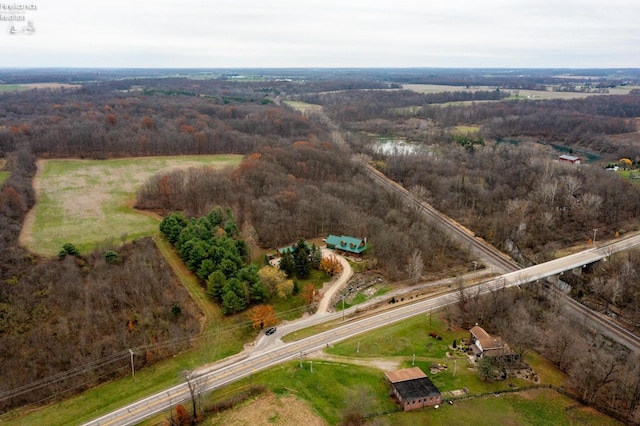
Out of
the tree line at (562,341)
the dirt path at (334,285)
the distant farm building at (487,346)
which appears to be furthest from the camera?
the dirt path at (334,285)

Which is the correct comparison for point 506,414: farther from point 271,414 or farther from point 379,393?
point 271,414

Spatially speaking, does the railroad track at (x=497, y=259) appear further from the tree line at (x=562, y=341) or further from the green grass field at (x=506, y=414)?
the green grass field at (x=506, y=414)

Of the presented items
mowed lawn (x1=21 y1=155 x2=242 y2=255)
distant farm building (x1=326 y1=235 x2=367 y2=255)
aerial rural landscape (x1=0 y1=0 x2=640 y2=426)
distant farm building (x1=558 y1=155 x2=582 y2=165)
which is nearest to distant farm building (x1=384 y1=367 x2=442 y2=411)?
aerial rural landscape (x1=0 y1=0 x2=640 y2=426)

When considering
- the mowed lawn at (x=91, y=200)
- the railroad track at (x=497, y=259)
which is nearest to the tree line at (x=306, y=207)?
the railroad track at (x=497, y=259)

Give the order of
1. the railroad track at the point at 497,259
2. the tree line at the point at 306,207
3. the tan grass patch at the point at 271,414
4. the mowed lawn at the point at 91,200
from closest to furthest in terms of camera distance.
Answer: the tan grass patch at the point at 271,414 < the railroad track at the point at 497,259 < the mowed lawn at the point at 91,200 < the tree line at the point at 306,207

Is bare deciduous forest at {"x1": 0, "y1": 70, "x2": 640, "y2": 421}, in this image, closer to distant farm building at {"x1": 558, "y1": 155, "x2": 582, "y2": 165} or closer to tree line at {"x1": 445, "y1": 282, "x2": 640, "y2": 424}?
tree line at {"x1": 445, "y1": 282, "x2": 640, "y2": 424}

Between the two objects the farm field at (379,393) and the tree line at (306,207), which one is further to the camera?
the tree line at (306,207)
